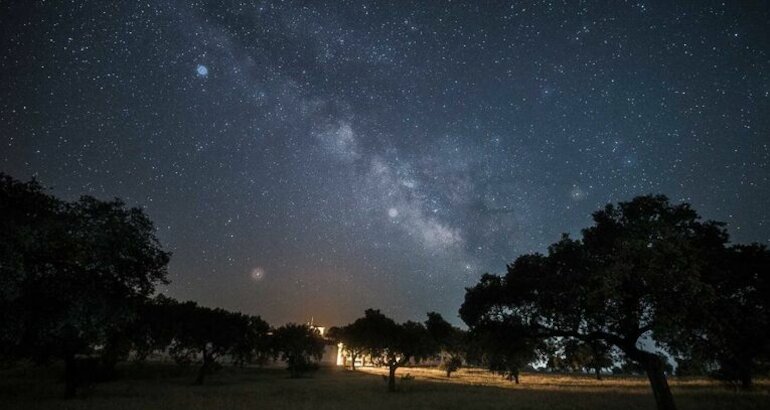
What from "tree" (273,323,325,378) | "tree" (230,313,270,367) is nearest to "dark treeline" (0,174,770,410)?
"tree" (230,313,270,367)

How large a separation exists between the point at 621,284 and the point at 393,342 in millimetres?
34217

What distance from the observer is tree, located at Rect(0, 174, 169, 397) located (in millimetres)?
16938

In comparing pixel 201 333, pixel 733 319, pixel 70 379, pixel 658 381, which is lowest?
pixel 70 379

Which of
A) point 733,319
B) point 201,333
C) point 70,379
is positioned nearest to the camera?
point 733,319

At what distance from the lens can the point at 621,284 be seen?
62.9 feet

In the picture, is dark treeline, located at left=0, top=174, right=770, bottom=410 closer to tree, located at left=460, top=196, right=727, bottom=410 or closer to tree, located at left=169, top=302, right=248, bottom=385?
tree, located at left=460, top=196, right=727, bottom=410

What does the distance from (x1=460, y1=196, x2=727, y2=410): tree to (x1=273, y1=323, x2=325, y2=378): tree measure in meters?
65.2

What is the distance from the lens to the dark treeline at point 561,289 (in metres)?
18.1

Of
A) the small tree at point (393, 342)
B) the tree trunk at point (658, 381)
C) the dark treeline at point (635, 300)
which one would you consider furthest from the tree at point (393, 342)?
the tree trunk at point (658, 381)

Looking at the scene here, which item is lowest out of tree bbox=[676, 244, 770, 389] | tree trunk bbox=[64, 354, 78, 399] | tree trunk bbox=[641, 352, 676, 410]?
tree trunk bbox=[64, 354, 78, 399]

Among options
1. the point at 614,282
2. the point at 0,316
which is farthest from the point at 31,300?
the point at 614,282

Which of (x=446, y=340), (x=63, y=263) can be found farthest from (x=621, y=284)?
(x=446, y=340)

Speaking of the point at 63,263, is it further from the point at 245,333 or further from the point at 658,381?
the point at 245,333

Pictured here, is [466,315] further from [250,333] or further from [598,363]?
[250,333]
